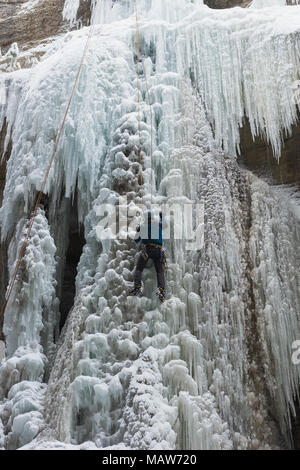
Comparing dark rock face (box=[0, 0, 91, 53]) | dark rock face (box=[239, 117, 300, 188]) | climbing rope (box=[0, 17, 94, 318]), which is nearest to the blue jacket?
climbing rope (box=[0, 17, 94, 318])

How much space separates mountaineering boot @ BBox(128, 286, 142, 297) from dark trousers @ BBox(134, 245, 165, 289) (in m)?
0.04

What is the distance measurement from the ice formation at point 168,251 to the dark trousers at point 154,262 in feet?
0.58

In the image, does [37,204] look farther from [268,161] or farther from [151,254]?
[268,161]

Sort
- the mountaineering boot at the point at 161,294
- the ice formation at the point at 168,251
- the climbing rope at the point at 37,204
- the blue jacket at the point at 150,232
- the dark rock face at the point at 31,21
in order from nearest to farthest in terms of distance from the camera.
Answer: the ice formation at the point at 168,251 → the mountaineering boot at the point at 161,294 → the blue jacket at the point at 150,232 → the climbing rope at the point at 37,204 → the dark rock face at the point at 31,21

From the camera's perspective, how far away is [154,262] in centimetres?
574

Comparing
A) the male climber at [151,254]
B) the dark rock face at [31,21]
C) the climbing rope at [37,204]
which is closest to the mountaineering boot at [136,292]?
the male climber at [151,254]

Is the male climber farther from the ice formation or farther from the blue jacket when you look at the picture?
the ice formation

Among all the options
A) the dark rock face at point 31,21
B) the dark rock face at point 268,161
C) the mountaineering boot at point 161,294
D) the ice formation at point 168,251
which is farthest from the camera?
the dark rock face at point 31,21

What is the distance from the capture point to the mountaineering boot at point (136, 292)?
565cm

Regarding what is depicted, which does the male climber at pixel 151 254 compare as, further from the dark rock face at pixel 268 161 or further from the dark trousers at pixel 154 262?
the dark rock face at pixel 268 161

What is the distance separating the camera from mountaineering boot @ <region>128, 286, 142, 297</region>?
18.5ft

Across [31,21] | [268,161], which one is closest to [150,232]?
[268,161]

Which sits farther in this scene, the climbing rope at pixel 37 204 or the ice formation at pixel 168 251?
the climbing rope at pixel 37 204

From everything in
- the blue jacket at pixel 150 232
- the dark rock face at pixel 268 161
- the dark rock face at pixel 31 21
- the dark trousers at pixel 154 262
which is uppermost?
the dark rock face at pixel 31 21
